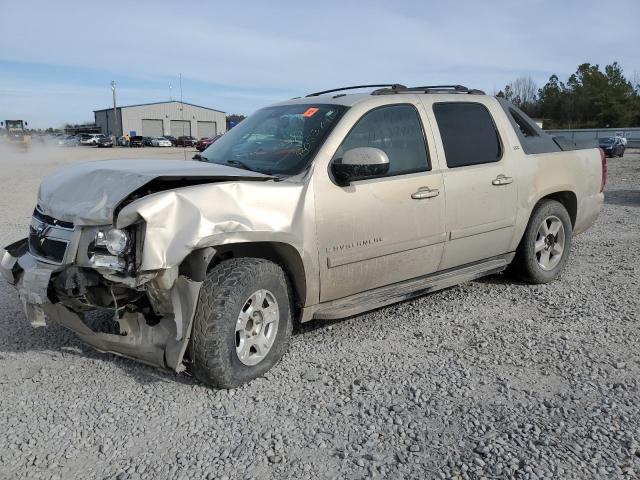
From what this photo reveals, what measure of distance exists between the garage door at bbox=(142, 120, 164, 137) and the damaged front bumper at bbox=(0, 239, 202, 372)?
8525 cm

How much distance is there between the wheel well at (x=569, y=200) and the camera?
5910 mm

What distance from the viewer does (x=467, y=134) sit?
4941 millimetres

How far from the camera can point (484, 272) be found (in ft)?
16.9

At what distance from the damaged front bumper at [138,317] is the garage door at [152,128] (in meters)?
85.2

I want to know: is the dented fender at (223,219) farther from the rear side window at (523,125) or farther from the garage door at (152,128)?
the garage door at (152,128)

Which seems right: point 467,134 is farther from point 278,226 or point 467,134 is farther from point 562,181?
point 278,226

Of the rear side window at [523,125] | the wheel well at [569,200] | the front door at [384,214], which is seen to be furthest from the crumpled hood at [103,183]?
the wheel well at [569,200]

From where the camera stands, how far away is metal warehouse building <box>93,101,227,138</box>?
273 feet

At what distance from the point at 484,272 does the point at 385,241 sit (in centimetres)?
142

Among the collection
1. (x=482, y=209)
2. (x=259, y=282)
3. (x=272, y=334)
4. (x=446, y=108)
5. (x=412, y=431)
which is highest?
(x=446, y=108)

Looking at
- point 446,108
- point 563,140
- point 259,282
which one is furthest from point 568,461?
point 563,140

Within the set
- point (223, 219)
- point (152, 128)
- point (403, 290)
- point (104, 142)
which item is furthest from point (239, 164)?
point (152, 128)

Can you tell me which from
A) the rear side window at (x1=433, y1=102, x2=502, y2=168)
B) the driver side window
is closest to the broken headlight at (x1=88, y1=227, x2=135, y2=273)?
the driver side window

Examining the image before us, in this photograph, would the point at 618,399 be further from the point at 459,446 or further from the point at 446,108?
the point at 446,108
